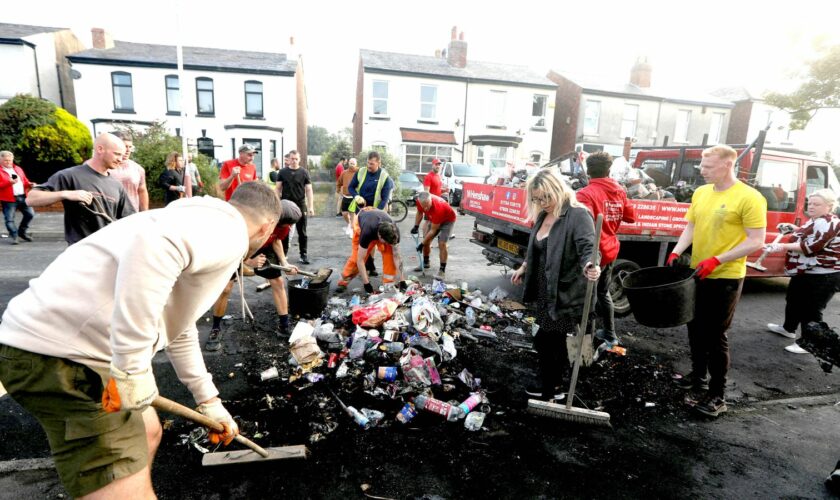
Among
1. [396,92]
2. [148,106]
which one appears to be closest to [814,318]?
[396,92]

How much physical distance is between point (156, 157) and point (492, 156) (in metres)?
16.5

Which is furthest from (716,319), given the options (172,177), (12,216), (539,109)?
(539,109)

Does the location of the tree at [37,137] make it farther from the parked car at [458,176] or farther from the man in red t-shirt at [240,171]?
the parked car at [458,176]

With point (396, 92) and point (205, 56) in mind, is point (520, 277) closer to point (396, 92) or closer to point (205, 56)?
point (396, 92)

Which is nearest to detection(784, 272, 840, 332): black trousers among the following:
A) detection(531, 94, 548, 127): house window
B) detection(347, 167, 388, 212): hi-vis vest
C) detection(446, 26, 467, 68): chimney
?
detection(347, 167, 388, 212): hi-vis vest

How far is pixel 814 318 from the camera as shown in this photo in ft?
15.3

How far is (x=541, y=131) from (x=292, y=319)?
74.2 ft

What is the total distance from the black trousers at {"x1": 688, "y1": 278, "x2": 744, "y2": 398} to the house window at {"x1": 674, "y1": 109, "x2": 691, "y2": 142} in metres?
Answer: 27.8

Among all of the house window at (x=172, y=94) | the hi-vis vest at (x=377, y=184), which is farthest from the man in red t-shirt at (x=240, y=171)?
the house window at (x=172, y=94)

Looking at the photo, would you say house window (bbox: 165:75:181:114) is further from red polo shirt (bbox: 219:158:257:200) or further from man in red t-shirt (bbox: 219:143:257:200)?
man in red t-shirt (bbox: 219:143:257:200)

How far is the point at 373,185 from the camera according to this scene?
742 centimetres

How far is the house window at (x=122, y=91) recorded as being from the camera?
20344mm

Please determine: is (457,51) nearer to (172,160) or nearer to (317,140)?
(172,160)

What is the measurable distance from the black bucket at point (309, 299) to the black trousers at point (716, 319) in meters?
3.59
